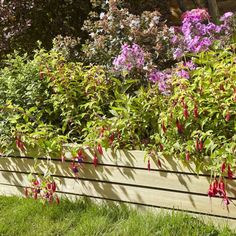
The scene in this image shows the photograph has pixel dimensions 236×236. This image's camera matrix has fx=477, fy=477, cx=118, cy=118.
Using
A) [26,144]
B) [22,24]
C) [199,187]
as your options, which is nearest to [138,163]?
[199,187]

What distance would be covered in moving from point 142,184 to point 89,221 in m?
0.44

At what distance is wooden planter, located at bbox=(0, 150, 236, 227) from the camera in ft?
9.75

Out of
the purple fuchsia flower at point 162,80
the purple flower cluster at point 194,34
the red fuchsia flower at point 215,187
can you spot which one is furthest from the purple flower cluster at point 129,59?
the red fuchsia flower at point 215,187

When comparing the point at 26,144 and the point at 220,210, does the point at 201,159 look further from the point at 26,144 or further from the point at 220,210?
the point at 26,144

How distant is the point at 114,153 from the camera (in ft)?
11.0

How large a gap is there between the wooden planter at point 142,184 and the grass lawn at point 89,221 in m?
0.08

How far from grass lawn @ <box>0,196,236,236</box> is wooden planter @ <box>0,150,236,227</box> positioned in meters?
→ 0.08

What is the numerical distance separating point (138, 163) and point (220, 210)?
0.64m

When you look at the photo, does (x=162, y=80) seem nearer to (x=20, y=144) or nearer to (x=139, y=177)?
(x=139, y=177)

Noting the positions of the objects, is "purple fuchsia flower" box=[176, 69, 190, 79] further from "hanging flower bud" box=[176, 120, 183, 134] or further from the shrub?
the shrub

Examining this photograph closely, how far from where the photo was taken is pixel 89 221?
10.5 feet

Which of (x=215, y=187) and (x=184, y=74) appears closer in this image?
(x=215, y=187)

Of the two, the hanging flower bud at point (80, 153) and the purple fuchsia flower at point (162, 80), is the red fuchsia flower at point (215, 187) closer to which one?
the purple fuchsia flower at point (162, 80)

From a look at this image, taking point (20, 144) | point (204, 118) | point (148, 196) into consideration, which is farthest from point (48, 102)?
point (204, 118)
